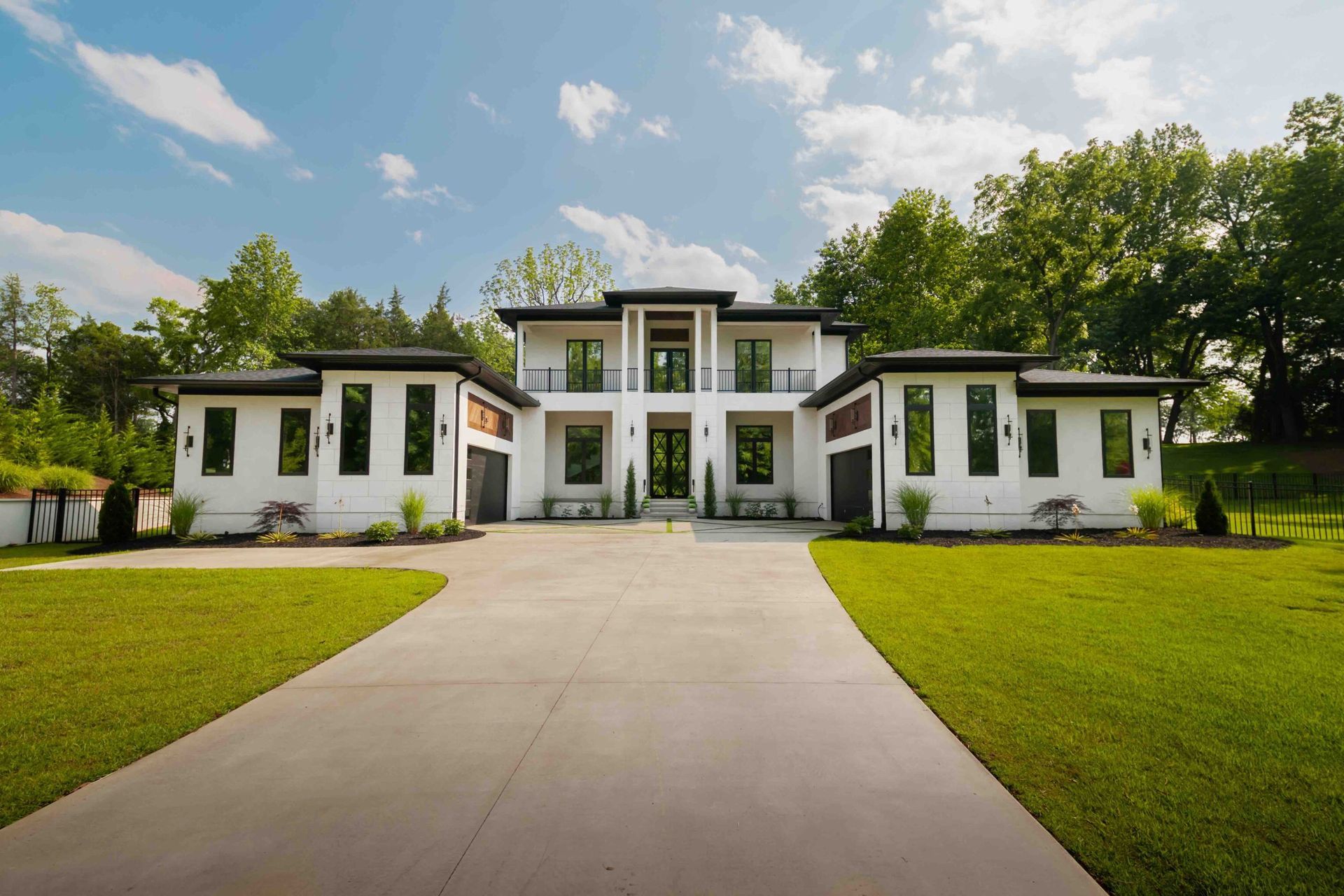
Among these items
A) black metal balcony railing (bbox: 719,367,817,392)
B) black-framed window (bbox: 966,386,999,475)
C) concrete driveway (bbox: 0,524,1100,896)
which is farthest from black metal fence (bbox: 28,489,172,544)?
black-framed window (bbox: 966,386,999,475)

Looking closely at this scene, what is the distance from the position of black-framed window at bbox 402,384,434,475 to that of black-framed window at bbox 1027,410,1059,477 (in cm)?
1530

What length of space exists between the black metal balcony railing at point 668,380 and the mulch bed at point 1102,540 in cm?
1069

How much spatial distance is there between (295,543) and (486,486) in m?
5.38

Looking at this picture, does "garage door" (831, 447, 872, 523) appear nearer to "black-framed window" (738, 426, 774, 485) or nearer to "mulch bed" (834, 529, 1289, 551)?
"mulch bed" (834, 529, 1289, 551)

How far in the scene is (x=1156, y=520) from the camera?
13359 mm

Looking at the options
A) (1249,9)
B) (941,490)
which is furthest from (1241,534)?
(1249,9)

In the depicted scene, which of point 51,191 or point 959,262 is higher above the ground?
point 959,262

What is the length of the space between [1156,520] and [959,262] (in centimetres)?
2127

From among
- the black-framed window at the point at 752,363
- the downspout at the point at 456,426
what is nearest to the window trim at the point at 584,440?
the black-framed window at the point at 752,363

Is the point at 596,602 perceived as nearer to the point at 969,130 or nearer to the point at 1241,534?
the point at 969,130

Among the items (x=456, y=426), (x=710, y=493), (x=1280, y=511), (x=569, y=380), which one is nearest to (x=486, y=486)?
(x=456, y=426)

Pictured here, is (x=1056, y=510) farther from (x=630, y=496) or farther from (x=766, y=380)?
(x=630, y=496)

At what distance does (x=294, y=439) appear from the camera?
50.5ft

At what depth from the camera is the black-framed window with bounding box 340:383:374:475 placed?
1423 cm
